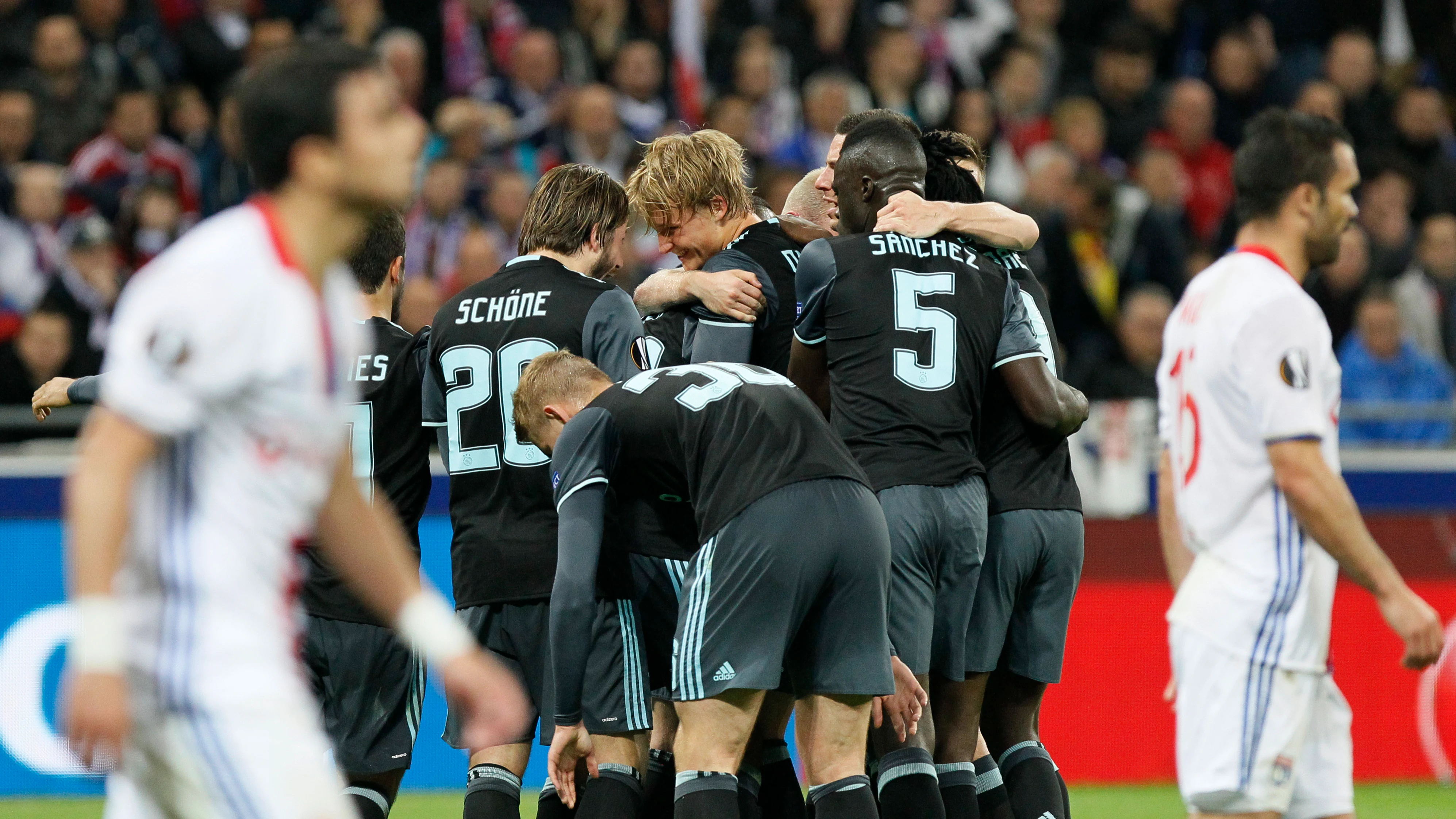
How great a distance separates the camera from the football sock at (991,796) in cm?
607

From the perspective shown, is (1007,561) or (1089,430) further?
(1089,430)

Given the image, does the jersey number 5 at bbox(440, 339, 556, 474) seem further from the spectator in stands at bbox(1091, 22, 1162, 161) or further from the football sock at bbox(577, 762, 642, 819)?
the spectator in stands at bbox(1091, 22, 1162, 161)

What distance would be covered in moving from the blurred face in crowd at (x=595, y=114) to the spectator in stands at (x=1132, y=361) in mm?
3467

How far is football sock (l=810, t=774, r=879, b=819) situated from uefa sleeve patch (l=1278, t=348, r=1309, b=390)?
167 cm

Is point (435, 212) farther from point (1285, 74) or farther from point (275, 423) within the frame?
point (275, 423)

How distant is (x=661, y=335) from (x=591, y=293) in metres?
0.49

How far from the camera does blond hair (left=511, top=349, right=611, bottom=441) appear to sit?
5.36 metres

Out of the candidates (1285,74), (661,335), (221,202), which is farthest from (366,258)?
(1285,74)

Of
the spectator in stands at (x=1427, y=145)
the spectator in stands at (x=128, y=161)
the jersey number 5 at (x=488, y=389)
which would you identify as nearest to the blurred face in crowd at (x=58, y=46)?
the spectator in stands at (x=128, y=161)

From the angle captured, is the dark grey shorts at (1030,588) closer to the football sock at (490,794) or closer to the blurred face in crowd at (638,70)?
the football sock at (490,794)

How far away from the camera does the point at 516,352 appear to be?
581 cm

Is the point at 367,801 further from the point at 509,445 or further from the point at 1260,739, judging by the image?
the point at 1260,739

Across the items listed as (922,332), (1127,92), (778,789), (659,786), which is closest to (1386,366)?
(1127,92)

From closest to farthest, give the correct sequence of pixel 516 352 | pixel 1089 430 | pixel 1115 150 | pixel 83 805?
pixel 516 352, pixel 83 805, pixel 1089 430, pixel 1115 150
